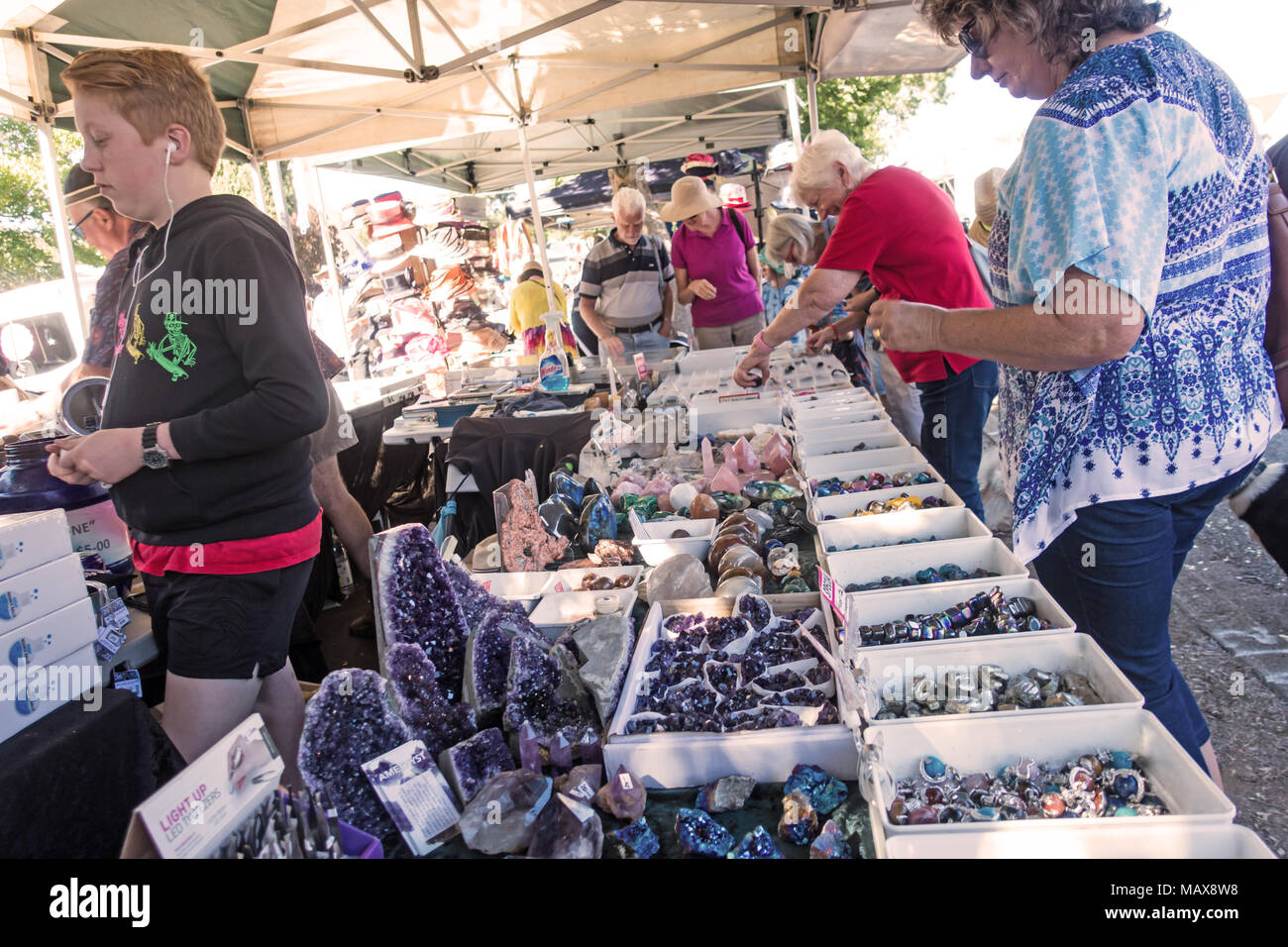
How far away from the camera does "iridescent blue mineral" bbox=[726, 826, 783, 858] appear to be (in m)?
0.88

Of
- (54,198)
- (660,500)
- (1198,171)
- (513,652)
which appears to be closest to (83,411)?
(513,652)

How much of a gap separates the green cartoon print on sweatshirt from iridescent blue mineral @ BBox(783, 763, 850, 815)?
1.12 metres

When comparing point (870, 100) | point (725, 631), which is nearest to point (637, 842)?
point (725, 631)

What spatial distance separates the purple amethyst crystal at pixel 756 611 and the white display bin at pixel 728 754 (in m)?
0.29

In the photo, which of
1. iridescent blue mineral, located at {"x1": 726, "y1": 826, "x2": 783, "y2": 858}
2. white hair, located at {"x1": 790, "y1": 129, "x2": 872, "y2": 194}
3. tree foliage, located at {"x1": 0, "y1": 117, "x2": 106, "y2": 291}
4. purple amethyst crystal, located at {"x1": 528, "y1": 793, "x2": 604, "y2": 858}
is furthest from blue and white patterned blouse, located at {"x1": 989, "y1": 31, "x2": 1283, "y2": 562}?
tree foliage, located at {"x1": 0, "y1": 117, "x2": 106, "y2": 291}

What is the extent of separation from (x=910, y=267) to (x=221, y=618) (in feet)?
7.21

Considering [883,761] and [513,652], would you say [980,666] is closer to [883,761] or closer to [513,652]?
[883,761]

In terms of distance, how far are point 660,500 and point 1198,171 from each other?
148cm

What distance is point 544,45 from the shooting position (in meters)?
4.96

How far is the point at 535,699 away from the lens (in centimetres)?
118

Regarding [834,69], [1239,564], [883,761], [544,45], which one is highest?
[544,45]

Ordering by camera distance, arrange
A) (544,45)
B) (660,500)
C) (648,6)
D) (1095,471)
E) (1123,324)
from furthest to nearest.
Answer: (544,45) < (648,6) < (660,500) < (1095,471) < (1123,324)

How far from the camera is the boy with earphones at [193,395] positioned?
4.15ft

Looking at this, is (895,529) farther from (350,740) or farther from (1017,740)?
(350,740)
